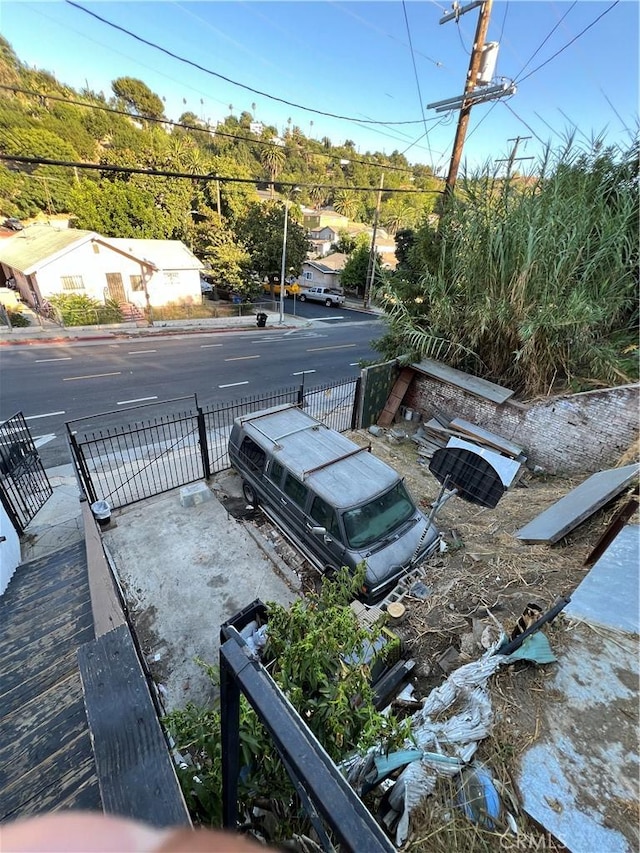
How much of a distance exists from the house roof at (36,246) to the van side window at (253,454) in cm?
2197

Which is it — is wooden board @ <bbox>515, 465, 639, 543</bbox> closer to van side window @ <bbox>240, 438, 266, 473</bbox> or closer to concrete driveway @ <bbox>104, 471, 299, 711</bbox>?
concrete driveway @ <bbox>104, 471, 299, 711</bbox>

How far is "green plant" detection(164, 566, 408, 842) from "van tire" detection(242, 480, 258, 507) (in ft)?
16.2

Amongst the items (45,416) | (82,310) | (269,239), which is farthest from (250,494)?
(269,239)

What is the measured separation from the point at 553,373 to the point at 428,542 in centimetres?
612

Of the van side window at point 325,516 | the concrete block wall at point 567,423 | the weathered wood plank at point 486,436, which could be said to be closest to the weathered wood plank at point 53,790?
the van side window at point 325,516

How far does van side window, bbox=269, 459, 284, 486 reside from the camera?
246 inches

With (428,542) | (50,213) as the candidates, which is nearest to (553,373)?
(428,542)

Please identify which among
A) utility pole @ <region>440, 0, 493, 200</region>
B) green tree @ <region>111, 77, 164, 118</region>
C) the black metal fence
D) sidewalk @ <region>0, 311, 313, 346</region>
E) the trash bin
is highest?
green tree @ <region>111, 77, 164, 118</region>

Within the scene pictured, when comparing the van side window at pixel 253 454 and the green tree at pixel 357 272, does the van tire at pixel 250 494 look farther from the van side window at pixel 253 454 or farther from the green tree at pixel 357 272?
the green tree at pixel 357 272

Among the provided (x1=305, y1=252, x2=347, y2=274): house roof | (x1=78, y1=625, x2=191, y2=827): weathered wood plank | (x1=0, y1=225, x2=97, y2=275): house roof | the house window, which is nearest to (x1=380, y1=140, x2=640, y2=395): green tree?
(x1=78, y1=625, x2=191, y2=827): weathered wood plank

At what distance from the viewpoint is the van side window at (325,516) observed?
210 inches

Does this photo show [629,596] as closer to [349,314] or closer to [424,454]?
[424,454]

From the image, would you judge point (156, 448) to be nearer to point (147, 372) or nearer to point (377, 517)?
point (377, 517)

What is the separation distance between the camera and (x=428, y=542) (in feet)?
18.8
